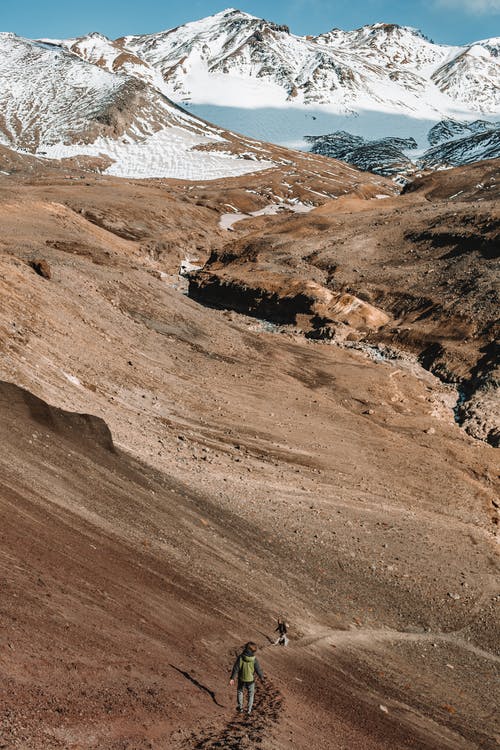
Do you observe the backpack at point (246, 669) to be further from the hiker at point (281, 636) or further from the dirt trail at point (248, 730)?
the hiker at point (281, 636)

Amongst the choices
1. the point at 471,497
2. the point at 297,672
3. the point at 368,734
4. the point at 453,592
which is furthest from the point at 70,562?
the point at 471,497

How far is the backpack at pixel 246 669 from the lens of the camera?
11117mm

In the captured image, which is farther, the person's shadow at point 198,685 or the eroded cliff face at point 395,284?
the eroded cliff face at point 395,284

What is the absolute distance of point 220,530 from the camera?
20219 mm

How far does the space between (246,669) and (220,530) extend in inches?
360

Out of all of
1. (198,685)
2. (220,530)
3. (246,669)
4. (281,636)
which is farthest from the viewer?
(220,530)

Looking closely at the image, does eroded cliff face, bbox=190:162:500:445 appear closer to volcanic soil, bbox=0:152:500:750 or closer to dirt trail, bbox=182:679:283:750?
volcanic soil, bbox=0:152:500:750

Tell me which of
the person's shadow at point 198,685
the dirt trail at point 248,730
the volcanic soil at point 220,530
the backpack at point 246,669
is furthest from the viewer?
the person's shadow at point 198,685

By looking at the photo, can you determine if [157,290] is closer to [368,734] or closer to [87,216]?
[368,734]

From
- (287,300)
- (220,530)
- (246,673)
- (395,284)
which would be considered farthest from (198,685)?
(395,284)

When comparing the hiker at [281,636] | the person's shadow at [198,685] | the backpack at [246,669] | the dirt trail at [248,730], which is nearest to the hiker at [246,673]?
the backpack at [246,669]

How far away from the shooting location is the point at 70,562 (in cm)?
1394

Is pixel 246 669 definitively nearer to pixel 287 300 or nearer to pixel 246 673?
pixel 246 673

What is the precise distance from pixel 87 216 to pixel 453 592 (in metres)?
66.7
